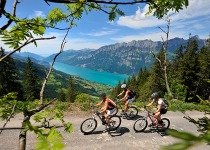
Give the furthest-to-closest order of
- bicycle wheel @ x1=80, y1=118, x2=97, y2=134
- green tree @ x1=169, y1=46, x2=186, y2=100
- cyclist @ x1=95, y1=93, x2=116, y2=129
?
green tree @ x1=169, y1=46, x2=186, y2=100
bicycle wheel @ x1=80, y1=118, x2=97, y2=134
cyclist @ x1=95, y1=93, x2=116, y2=129

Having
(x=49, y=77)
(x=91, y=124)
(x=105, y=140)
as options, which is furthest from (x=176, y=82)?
(x=49, y=77)

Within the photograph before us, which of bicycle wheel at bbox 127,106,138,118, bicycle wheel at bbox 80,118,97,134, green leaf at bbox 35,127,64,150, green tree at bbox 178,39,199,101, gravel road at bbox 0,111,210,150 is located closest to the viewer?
green leaf at bbox 35,127,64,150

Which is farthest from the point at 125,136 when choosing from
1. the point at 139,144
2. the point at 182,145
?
the point at 182,145

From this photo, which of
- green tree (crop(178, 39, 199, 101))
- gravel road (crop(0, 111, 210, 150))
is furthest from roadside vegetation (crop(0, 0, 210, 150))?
gravel road (crop(0, 111, 210, 150))

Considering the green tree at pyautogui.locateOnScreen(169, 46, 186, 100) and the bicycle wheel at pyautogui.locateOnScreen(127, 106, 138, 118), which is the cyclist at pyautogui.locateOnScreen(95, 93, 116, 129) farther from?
the green tree at pyautogui.locateOnScreen(169, 46, 186, 100)

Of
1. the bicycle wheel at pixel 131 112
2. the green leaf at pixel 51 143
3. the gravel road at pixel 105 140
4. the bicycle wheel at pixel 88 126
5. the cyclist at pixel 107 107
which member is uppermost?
the green leaf at pixel 51 143

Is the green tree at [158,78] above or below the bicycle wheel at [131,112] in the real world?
above

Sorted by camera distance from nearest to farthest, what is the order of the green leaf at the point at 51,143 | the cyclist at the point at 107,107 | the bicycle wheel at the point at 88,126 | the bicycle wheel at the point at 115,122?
the green leaf at the point at 51,143
the cyclist at the point at 107,107
the bicycle wheel at the point at 88,126
the bicycle wheel at the point at 115,122

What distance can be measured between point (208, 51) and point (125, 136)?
44.6 meters

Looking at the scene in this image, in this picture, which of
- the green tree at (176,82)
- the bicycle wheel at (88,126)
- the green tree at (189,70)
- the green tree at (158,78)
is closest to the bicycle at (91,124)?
the bicycle wheel at (88,126)

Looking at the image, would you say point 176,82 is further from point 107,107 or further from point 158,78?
point 107,107

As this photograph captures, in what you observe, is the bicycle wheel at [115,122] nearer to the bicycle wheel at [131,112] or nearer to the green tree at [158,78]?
the bicycle wheel at [131,112]

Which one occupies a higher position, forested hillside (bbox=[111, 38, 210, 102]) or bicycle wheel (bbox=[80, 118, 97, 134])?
forested hillside (bbox=[111, 38, 210, 102])

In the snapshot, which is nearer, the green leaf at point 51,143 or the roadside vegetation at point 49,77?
the green leaf at point 51,143
